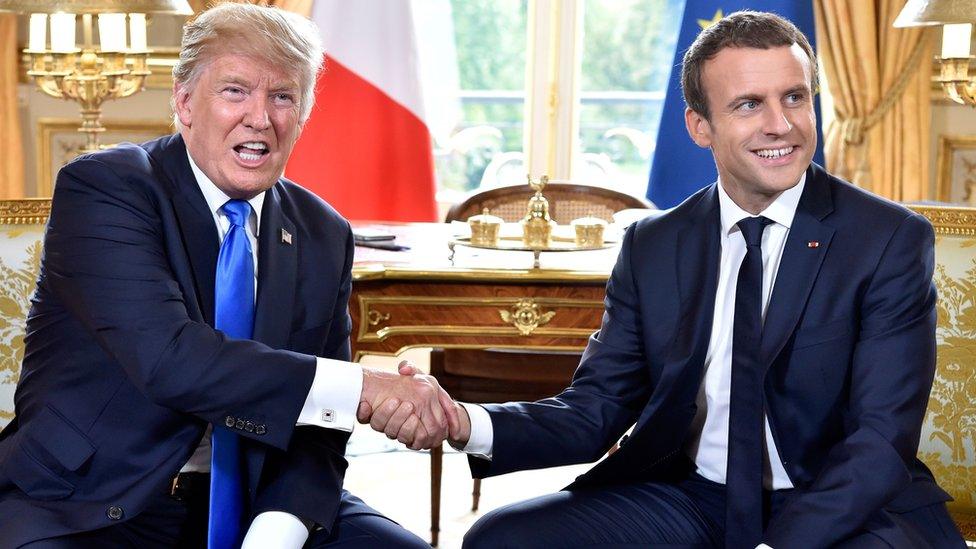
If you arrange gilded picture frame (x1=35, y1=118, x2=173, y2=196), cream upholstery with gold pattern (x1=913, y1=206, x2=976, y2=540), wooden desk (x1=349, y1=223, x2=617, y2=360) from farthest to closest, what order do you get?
gilded picture frame (x1=35, y1=118, x2=173, y2=196), wooden desk (x1=349, y1=223, x2=617, y2=360), cream upholstery with gold pattern (x1=913, y1=206, x2=976, y2=540)

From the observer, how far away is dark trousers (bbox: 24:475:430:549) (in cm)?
213

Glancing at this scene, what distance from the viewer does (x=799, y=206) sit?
220 cm

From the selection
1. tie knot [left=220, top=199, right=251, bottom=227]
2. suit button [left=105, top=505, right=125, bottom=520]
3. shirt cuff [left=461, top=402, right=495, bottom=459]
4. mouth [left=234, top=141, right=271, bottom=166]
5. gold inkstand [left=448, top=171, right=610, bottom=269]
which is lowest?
suit button [left=105, top=505, right=125, bottom=520]

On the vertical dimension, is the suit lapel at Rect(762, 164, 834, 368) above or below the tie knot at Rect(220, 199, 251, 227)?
below

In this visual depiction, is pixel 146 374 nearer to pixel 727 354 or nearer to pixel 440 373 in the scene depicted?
pixel 727 354

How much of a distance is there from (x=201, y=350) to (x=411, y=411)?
403mm

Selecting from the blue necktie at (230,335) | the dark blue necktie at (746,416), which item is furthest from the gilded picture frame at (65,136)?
the dark blue necktie at (746,416)

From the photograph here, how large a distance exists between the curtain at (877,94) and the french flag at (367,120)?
1844 mm

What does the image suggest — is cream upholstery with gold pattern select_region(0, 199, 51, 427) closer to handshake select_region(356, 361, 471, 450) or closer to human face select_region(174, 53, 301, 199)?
human face select_region(174, 53, 301, 199)

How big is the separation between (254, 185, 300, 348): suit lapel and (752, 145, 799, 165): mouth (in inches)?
34.5

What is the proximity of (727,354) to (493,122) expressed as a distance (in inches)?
156

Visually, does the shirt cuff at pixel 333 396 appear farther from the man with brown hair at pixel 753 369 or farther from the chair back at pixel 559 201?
the chair back at pixel 559 201

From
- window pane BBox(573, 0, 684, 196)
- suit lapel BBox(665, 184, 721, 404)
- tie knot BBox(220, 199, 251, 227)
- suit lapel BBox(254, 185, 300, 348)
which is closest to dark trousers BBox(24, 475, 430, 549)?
suit lapel BBox(254, 185, 300, 348)

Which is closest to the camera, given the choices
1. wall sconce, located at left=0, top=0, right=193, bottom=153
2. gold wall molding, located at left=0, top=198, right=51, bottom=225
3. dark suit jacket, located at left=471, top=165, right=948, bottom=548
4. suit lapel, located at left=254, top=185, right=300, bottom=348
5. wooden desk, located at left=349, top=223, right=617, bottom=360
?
dark suit jacket, located at left=471, top=165, right=948, bottom=548
